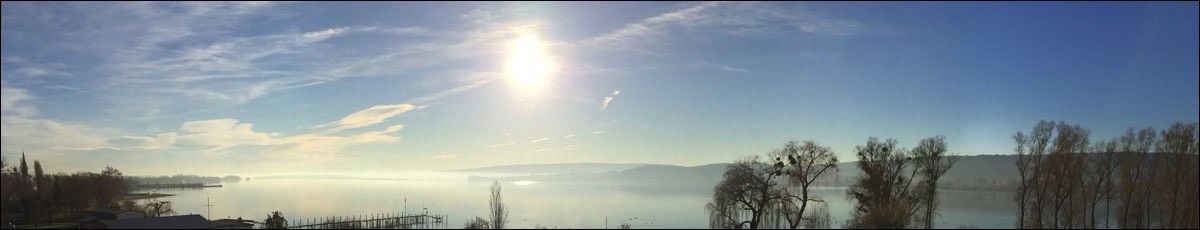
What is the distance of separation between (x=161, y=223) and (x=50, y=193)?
132 ft

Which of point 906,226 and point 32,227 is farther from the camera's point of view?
point 32,227

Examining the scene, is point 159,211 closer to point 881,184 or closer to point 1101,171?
point 881,184

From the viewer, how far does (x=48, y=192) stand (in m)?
63.6

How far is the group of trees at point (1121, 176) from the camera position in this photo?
2961cm

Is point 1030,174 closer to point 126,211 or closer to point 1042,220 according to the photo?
point 1042,220

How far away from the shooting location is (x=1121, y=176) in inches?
1257

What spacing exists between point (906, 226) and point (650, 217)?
47569mm

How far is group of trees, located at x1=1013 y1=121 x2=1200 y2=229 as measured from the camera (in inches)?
1166

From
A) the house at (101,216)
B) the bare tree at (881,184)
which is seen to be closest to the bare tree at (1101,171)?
the bare tree at (881,184)

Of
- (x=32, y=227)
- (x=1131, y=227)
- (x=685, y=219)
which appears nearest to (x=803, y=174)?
(x=1131, y=227)

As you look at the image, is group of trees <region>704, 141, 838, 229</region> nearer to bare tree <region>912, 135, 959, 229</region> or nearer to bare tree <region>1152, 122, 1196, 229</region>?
bare tree <region>912, 135, 959, 229</region>

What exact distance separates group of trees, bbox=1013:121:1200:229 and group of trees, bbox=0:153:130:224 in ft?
219

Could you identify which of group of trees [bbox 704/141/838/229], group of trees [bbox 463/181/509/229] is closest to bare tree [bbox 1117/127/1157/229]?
group of trees [bbox 704/141/838/229]

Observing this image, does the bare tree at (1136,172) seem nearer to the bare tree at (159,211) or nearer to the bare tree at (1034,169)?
the bare tree at (1034,169)
